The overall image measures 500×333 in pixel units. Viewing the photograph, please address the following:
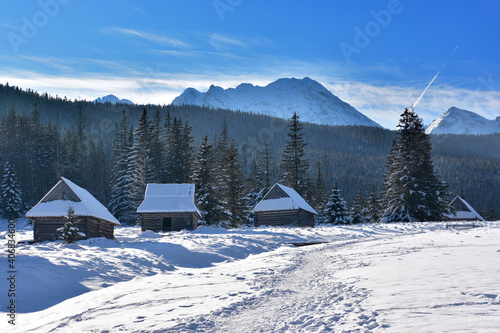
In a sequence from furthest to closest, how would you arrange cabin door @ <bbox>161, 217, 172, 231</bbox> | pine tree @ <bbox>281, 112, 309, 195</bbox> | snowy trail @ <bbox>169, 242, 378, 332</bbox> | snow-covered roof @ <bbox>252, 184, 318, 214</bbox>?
pine tree @ <bbox>281, 112, 309, 195</bbox> < snow-covered roof @ <bbox>252, 184, 318, 214</bbox> < cabin door @ <bbox>161, 217, 172, 231</bbox> < snowy trail @ <bbox>169, 242, 378, 332</bbox>

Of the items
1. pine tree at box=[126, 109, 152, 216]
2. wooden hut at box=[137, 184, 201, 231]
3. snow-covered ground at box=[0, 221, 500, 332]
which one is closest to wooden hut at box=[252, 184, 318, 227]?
wooden hut at box=[137, 184, 201, 231]

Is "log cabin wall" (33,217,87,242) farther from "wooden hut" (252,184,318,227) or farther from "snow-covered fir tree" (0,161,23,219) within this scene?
"snow-covered fir tree" (0,161,23,219)

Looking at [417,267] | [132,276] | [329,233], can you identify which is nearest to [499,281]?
[417,267]

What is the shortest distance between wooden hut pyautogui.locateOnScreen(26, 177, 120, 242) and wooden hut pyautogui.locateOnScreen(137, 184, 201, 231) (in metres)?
9.46

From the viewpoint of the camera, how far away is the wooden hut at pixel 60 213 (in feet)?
107

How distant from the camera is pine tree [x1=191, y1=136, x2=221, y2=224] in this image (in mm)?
49406

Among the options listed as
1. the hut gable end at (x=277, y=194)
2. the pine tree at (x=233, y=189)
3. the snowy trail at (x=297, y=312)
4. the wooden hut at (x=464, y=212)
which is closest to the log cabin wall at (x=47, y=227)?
the pine tree at (x=233, y=189)

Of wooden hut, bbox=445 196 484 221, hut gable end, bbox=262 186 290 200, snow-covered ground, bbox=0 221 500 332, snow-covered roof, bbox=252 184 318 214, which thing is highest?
hut gable end, bbox=262 186 290 200

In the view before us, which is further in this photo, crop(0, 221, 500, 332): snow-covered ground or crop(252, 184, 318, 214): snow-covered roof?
crop(252, 184, 318, 214): snow-covered roof

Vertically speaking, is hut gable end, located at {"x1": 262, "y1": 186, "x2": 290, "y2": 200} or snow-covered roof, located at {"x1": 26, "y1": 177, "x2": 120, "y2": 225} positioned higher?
hut gable end, located at {"x1": 262, "y1": 186, "x2": 290, "y2": 200}

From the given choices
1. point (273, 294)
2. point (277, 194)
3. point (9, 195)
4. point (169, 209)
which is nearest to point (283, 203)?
point (277, 194)

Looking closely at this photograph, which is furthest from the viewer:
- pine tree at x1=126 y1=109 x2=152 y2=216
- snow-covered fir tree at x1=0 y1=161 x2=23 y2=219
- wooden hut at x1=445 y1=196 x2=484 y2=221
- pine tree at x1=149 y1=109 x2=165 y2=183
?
wooden hut at x1=445 y1=196 x2=484 y2=221

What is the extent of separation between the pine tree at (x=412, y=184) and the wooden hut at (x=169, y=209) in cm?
2192

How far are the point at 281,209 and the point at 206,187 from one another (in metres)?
9.17
